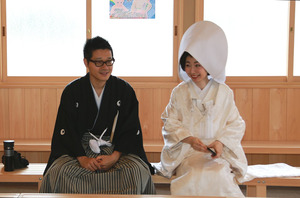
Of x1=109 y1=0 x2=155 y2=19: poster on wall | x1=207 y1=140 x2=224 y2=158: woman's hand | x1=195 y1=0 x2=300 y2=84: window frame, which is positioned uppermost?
x1=109 y1=0 x2=155 y2=19: poster on wall

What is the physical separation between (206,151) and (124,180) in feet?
1.85

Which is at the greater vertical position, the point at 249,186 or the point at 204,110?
the point at 204,110

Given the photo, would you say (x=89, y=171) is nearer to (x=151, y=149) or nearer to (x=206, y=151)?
(x=206, y=151)

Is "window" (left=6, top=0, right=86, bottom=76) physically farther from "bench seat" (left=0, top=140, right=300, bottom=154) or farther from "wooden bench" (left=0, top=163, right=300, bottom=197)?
"wooden bench" (left=0, top=163, right=300, bottom=197)

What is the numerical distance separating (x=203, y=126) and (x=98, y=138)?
74 centimetres

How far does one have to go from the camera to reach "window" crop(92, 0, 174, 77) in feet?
13.7

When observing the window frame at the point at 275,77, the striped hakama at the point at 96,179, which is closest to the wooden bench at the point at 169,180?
the striped hakama at the point at 96,179

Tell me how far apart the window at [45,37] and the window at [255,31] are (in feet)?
4.79

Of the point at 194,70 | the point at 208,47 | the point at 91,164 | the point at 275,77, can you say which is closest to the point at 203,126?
the point at 194,70

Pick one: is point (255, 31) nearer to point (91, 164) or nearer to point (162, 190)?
point (162, 190)

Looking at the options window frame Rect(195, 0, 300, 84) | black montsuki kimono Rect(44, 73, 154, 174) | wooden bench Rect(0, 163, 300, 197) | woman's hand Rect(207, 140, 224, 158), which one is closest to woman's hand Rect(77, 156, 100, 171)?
black montsuki kimono Rect(44, 73, 154, 174)

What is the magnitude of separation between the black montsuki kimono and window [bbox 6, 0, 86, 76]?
5.01ft

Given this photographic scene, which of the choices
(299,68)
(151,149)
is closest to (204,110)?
(151,149)

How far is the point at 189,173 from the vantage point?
2463mm
